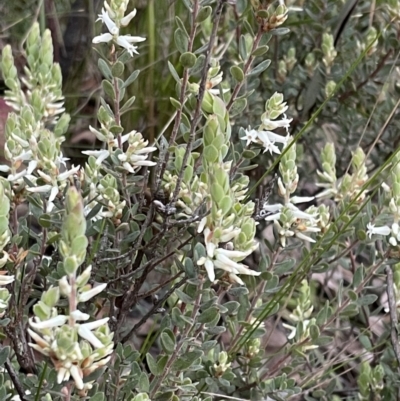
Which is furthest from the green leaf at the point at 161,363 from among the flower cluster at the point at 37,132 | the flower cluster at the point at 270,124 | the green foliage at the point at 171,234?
the flower cluster at the point at 270,124

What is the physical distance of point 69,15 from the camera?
7.30 ft

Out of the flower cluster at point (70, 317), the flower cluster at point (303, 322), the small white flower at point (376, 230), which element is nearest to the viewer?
the flower cluster at point (70, 317)

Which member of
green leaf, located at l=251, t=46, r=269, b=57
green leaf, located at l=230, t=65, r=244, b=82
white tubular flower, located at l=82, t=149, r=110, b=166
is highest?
green leaf, located at l=251, t=46, r=269, b=57

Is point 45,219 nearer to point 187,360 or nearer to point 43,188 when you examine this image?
point 43,188

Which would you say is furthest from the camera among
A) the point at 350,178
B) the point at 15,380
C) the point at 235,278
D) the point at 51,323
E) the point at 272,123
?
the point at 350,178

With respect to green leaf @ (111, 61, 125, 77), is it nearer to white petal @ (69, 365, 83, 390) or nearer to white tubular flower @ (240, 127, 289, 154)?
white tubular flower @ (240, 127, 289, 154)

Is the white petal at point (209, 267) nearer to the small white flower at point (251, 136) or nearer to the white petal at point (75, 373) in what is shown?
the white petal at point (75, 373)

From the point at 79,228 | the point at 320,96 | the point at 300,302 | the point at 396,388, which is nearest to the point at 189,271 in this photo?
the point at 79,228

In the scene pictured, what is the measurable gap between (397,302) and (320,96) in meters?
0.78

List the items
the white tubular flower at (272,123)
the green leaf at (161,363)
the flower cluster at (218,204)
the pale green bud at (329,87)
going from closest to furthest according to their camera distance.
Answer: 1. the flower cluster at (218,204)
2. the green leaf at (161,363)
3. the white tubular flower at (272,123)
4. the pale green bud at (329,87)

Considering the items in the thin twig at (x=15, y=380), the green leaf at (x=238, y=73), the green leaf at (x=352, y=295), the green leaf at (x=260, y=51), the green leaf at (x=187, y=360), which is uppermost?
the green leaf at (x=260, y=51)

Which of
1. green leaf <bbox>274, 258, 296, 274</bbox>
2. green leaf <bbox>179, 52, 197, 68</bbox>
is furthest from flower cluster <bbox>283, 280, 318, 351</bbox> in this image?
green leaf <bbox>179, 52, 197, 68</bbox>

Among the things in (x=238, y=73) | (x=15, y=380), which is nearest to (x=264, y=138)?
(x=238, y=73)

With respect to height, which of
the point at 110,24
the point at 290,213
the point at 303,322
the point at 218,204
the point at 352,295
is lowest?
the point at 303,322
